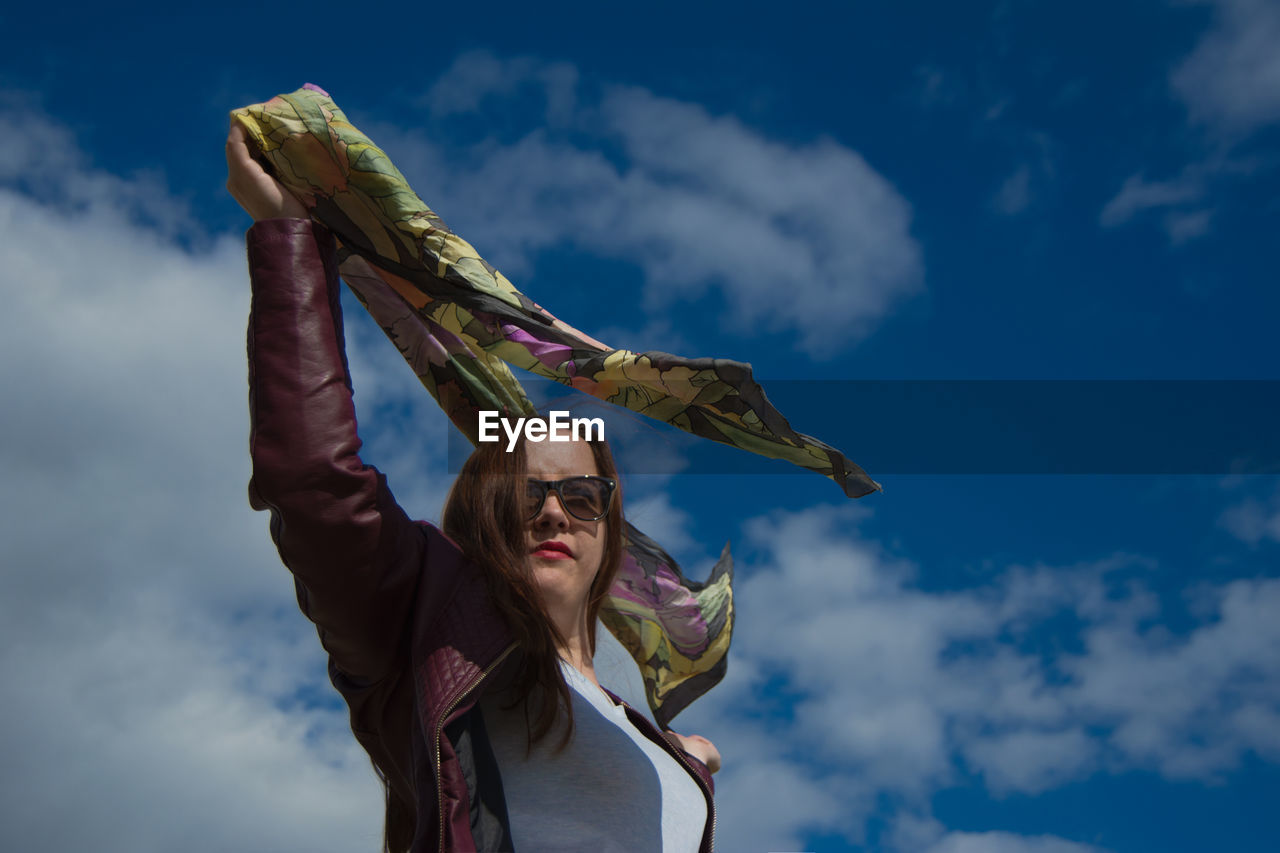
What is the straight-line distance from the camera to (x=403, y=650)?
9.27 feet

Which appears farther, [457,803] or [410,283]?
[410,283]

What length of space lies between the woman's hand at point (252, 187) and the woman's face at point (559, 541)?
3.18ft

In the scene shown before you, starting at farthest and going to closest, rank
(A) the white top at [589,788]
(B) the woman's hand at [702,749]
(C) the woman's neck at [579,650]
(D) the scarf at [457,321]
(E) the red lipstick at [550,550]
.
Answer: (B) the woman's hand at [702,749] → (C) the woman's neck at [579,650] → (E) the red lipstick at [550,550] → (D) the scarf at [457,321] → (A) the white top at [589,788]

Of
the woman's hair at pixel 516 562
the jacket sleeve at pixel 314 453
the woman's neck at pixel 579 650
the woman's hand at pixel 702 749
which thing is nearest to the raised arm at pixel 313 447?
the jacket sleeve at pixel 314 453

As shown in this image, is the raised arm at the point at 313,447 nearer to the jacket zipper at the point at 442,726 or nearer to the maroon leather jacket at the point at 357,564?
the maroon leather jacket at the point at 357,564

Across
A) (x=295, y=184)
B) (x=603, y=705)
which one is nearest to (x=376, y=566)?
(x=603, y=705)

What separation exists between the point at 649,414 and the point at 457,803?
1128 millimetres

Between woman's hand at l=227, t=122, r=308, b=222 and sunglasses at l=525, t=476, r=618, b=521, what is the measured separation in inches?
39.0

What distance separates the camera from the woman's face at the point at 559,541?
9.89 feet

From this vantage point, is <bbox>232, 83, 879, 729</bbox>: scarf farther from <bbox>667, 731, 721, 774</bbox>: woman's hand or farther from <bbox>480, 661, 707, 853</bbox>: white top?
<bbox>667, 731, 721, 774</bbox>: woman's hand

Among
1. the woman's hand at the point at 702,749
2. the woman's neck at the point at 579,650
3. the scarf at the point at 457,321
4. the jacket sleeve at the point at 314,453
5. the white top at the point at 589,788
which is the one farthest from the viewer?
Result: the woman's hand at the point at 702,749

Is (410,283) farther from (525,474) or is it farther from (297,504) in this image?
(297,504)

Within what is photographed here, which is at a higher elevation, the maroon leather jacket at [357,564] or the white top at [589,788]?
the maroon leather jacket at [357,564]

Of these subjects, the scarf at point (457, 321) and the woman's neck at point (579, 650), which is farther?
the woman's neck at point (579, 650)
